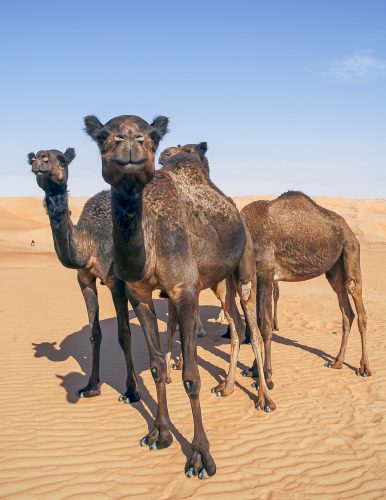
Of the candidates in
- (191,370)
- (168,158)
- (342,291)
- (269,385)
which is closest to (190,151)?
(168,158)

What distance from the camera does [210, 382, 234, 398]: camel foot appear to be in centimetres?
693

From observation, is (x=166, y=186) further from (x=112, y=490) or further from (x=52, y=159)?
(x=112, y=490)

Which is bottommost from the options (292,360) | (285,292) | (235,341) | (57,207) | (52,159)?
(285,292)

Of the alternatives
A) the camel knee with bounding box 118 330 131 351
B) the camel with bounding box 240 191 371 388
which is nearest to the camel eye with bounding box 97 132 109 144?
the camel knee with bounding box 118 330 131 351

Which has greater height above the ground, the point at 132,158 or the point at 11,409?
the point at 132,158

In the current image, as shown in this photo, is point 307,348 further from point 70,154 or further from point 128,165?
point 128,165

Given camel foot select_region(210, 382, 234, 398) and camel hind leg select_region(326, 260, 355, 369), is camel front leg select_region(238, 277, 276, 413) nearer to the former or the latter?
camel foot select_region(210, 382, 234, 398)

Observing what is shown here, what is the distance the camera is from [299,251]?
794 cm

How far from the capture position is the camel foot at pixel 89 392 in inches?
269

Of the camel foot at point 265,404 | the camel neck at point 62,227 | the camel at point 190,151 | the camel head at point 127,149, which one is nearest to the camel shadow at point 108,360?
the camel foot at point 265,404

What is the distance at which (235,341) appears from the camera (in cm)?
726

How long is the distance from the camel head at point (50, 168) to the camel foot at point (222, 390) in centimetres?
370

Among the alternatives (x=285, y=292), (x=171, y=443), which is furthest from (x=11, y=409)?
(x=285, y=292)

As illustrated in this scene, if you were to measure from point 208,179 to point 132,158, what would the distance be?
3.01 m
